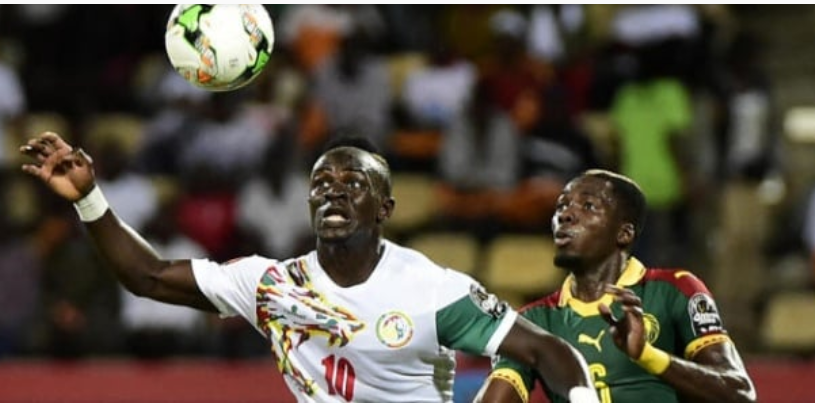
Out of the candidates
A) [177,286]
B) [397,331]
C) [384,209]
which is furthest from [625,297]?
[177,286]

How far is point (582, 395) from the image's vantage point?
648cm

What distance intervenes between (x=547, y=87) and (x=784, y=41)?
251 cm

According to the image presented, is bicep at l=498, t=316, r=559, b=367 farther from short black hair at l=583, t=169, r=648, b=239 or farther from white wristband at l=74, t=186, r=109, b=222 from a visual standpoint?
white wristband at l=74, t=186, r=109, b=222

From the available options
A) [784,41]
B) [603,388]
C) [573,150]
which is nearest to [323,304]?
[603,388]

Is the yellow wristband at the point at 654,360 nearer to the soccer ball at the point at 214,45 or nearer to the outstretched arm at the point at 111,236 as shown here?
the outstretched arm at the point at 111,236

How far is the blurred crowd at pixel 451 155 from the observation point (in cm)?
1220

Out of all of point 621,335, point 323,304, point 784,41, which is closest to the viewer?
point 621,335

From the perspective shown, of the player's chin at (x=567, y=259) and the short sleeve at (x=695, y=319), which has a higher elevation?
the player's chin at (x=567, y=259)

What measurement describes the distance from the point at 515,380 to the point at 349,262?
776 millimetres

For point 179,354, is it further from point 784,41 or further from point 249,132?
point 784,41

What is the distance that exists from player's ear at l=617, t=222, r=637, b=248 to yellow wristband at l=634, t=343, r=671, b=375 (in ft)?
2.23

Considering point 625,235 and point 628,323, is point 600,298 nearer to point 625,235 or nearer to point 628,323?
point 625,235

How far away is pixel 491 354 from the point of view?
678 cm

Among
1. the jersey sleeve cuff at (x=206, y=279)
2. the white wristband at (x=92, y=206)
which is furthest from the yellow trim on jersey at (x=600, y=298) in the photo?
the white wristband at (x=92, y=206)
